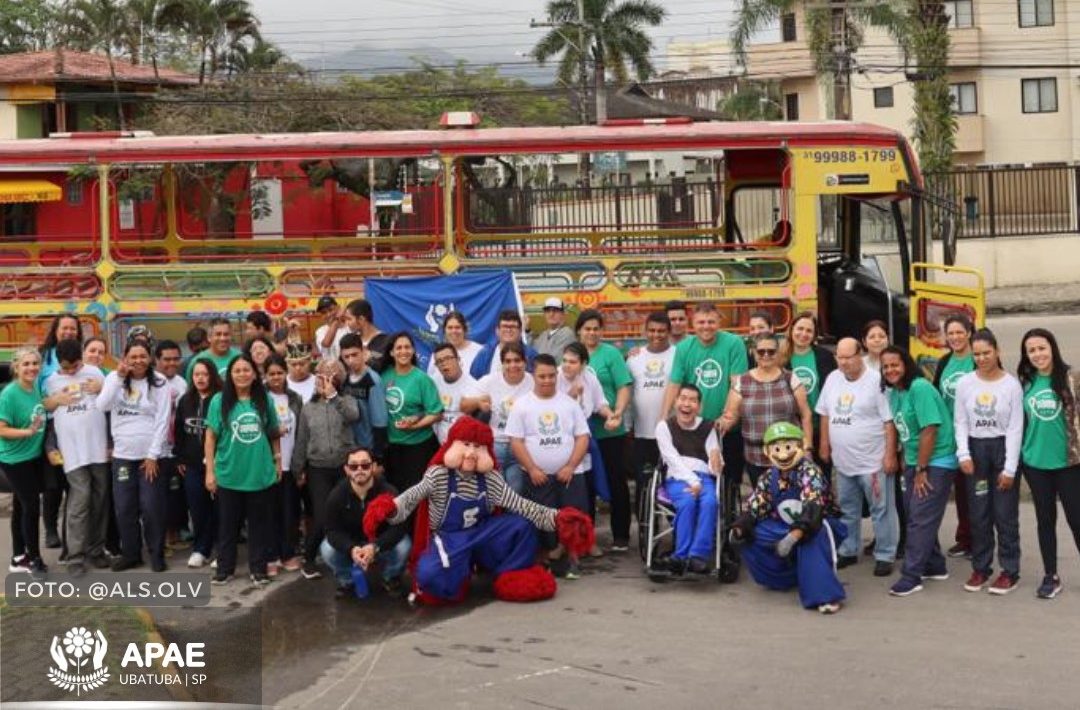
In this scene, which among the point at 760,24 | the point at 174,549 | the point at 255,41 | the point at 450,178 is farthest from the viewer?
the point at 255,41

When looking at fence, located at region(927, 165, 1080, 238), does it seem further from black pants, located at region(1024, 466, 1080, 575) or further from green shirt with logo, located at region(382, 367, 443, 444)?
black pants, located at region(1024, 466, 1080, 575)

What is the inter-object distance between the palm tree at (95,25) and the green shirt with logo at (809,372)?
1443 inches

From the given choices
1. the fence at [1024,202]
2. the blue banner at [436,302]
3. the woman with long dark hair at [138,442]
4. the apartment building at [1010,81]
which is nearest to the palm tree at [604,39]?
the apartment building at [1010,81]

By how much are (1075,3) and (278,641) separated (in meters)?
48.0

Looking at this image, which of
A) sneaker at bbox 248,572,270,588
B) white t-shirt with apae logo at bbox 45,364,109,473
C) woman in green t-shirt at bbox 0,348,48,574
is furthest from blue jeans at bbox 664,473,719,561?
woman in green t-shirt at bbox 0,348,48,574

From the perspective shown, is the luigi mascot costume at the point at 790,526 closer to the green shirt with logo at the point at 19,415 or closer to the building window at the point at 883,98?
the green shirt with logo at the point at 19,415

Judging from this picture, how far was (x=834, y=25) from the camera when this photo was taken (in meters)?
40.0

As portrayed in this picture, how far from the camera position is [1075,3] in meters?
50.9

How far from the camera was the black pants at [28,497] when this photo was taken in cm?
1052

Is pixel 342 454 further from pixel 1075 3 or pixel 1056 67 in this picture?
pixel 1075 3

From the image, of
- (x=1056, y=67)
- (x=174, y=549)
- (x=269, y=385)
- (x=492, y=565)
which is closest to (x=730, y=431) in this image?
(x=492, y=565)

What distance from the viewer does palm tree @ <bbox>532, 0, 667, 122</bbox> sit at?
52.2 m

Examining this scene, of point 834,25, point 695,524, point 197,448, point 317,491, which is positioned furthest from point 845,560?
point 834,25

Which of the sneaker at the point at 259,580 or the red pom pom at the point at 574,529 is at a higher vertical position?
the red pom pom at the point at 574,529
